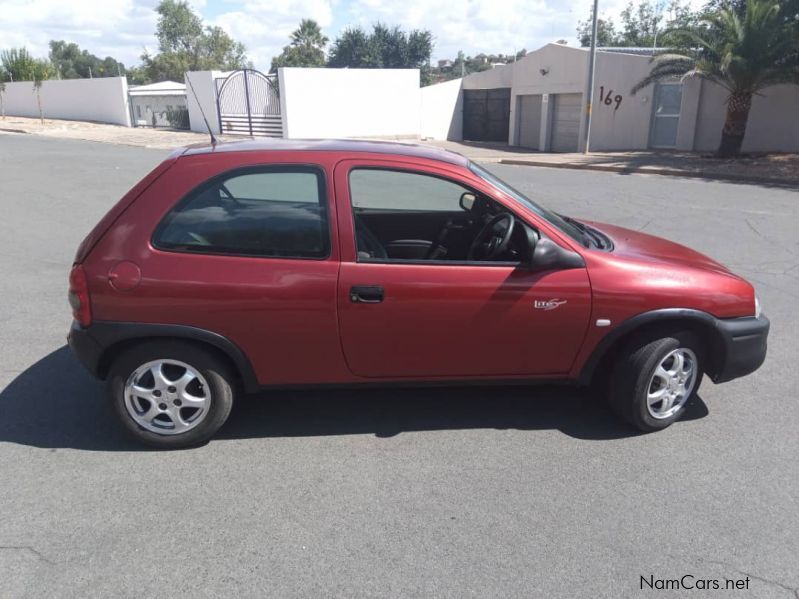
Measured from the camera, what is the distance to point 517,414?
13.6ft

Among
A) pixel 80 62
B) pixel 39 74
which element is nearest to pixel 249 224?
pixel 39 74

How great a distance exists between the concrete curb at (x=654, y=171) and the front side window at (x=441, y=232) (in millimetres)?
13581

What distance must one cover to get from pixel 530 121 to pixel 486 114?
11.8ft

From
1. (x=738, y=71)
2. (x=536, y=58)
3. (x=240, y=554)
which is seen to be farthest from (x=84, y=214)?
(x=536, y=58)

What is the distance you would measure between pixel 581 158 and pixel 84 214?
15.3 m

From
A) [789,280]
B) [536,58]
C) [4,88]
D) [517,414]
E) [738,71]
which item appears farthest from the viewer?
[4,88]

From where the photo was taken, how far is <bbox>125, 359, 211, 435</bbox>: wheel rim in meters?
3.55

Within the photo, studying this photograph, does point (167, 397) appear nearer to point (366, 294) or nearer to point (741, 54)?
point (366, 294)

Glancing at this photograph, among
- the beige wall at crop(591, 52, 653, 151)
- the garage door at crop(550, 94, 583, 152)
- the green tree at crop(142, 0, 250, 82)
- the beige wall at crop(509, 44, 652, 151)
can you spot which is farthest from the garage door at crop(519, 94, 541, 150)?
the green tree at crop(142, 0, 250, 82)

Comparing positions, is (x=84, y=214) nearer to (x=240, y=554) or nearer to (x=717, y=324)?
(x=240, y=554)

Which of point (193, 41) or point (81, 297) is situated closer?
point (81, 297)

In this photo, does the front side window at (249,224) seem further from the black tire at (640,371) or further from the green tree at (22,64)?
the green tree at (22,64)

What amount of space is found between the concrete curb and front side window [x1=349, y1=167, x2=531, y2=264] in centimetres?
1358

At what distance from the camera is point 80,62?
11206 centimetres
